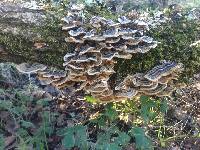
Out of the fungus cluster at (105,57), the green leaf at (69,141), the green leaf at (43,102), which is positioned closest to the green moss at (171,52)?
the fungus cluster at (105,57)

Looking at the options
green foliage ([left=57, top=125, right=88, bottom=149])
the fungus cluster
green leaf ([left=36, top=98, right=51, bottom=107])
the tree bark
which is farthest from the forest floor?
the tree bark

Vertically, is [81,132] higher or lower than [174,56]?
lower

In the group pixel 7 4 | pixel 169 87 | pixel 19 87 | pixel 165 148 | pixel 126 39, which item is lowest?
pixel 165 148

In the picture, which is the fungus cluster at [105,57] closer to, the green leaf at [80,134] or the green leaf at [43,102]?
the green leaf at [80,134]

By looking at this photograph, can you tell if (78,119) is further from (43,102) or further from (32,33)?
(32,33)

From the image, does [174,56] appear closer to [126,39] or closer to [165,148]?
[126,39]

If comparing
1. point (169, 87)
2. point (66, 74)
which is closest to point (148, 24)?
point (169, 87)

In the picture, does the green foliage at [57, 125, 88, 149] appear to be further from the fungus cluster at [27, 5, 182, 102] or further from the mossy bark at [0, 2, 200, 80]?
the mossy bark at [0, 2, 200, 80]

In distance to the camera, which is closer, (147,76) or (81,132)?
(147,76)
